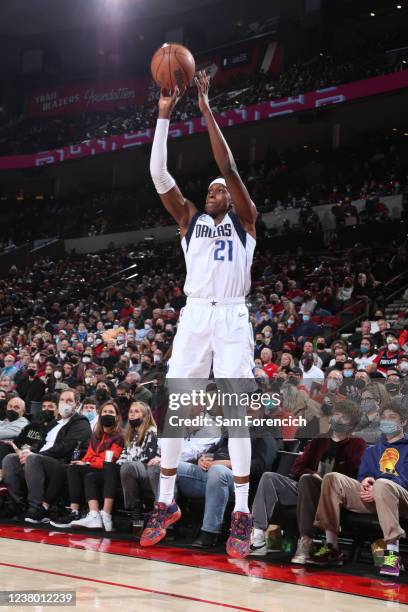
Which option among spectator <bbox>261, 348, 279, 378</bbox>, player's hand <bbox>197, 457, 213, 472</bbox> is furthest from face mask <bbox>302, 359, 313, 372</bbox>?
player's hand <bbox>197, 457, 213, 472</bbox>

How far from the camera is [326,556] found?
16.7ft

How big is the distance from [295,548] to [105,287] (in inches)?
616

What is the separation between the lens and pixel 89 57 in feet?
111

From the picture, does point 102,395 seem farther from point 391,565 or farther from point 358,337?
point 358,337

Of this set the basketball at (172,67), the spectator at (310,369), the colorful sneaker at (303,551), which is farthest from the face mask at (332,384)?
the basketball at (172,67)

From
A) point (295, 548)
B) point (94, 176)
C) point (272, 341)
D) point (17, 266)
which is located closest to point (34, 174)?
point (94, 176)

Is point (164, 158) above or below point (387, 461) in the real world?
above

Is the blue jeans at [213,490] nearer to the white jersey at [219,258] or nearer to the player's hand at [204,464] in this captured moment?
the player's hand at [204,464]

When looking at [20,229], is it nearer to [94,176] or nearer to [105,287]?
[94,176]

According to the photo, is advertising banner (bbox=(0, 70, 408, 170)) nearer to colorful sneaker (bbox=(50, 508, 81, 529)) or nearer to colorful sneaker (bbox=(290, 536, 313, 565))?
colorful sneaker (bbox=(50, 508, 81, 529))

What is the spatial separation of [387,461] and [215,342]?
4.90ft

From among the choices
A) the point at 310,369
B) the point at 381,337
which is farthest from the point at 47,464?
the point at 381,337

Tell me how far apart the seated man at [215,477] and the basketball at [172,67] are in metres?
2.71

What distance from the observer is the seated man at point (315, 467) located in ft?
17.9
